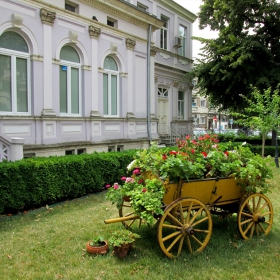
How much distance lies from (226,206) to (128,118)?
8.26 m

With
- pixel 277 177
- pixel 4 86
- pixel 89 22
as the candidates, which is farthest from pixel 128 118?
pixel 277 177

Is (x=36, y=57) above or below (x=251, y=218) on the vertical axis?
above

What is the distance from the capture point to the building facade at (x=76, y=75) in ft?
29.2

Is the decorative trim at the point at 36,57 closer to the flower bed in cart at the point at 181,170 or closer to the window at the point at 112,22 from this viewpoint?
the window at the point at 112,22

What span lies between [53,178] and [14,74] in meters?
3.93

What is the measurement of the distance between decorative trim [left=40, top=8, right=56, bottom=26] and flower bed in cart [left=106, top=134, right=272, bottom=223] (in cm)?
684

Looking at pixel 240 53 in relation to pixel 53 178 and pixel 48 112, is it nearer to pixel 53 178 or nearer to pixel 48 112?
pixel 48 112

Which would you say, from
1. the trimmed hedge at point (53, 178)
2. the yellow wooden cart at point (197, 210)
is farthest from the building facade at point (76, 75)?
the yellow wooden cart at point (197, 210)

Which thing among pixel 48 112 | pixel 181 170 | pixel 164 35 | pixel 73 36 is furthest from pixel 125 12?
pixel 181 170

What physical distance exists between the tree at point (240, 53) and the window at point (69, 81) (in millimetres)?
9467

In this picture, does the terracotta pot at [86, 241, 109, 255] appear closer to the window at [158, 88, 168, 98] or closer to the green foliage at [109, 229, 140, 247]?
the green foliage at [109, 229, 140, 247]

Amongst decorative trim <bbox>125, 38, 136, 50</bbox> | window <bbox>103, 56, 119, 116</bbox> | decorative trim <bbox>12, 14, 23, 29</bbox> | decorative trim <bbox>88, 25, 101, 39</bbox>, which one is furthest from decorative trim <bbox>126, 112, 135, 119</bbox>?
decorative trim <bbox>12, 14, 23, 29</bbox>

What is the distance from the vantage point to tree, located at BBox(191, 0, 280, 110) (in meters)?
17.0

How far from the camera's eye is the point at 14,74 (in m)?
8.88
